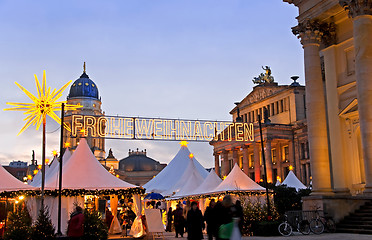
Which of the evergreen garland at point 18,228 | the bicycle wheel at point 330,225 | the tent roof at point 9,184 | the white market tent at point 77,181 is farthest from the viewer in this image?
the white market tent at point 77,181

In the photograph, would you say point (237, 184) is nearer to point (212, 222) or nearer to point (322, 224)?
point (322, 224)

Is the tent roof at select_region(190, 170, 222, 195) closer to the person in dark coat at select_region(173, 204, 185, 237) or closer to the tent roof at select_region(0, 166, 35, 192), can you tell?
the person in dark coat at select_region(173, 204, 185, 237)

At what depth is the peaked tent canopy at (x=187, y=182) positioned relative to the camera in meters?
35.5

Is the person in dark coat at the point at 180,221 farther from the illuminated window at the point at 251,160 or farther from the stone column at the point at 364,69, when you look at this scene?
the illuminated window at the point at 251,160

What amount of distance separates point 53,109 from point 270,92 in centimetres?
5511

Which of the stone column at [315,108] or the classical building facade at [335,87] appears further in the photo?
the stone column at [315,108]

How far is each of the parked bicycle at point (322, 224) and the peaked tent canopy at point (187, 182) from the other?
14.2 metres

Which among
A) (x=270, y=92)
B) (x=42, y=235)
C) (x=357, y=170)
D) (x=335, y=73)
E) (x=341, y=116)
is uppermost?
(x=270, y=92)

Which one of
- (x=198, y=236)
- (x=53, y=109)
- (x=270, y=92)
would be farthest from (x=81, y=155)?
(x=270, y=92)

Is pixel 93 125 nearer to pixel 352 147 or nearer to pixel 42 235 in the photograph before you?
pixel 42 235

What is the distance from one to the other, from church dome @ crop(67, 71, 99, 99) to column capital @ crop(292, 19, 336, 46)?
11216 centimetres

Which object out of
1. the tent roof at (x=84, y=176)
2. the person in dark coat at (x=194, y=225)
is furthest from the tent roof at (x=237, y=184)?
the person in dark coat at (x=194, y=225)

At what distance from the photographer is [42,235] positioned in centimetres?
1842

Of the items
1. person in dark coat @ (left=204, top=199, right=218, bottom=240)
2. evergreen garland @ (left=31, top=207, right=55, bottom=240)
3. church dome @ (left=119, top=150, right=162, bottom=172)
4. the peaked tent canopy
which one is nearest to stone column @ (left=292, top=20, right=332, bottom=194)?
person in dark coat @ (left=204, top=199, right=218, bottom=240)
